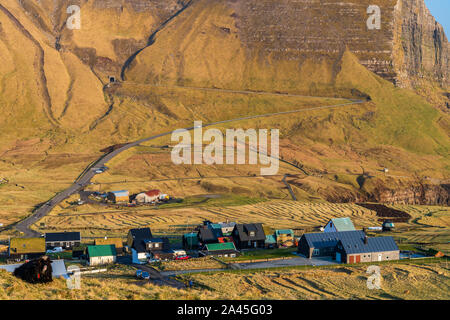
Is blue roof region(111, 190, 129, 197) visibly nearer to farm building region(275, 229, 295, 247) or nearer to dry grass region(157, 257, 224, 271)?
farm building region(275, 229, 295, 247)

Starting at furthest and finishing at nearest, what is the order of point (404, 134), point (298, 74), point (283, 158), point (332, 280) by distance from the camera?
point (298, 74)
point (404, 134)
point (283, 158)
point (332, 280)

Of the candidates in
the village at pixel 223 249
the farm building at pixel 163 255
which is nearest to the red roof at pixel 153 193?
the village at pixel 223 249

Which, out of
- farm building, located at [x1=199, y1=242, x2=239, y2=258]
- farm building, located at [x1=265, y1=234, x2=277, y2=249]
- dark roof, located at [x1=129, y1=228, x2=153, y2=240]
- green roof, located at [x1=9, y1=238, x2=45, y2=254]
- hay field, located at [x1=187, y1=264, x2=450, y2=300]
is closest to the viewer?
hay field, located at [x1=187, y1=264, x2=450, y2=300]

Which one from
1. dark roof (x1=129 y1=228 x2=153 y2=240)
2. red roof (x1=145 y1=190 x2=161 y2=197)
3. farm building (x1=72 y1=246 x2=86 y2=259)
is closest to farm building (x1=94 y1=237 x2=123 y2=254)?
dark roof (x1=129 y1=228 x2=153 y2=240)

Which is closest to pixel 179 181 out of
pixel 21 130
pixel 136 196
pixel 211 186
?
pixel 211 186

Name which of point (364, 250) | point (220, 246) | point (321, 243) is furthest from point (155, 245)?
point (364, 250)

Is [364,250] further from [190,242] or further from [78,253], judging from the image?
[78,253]
